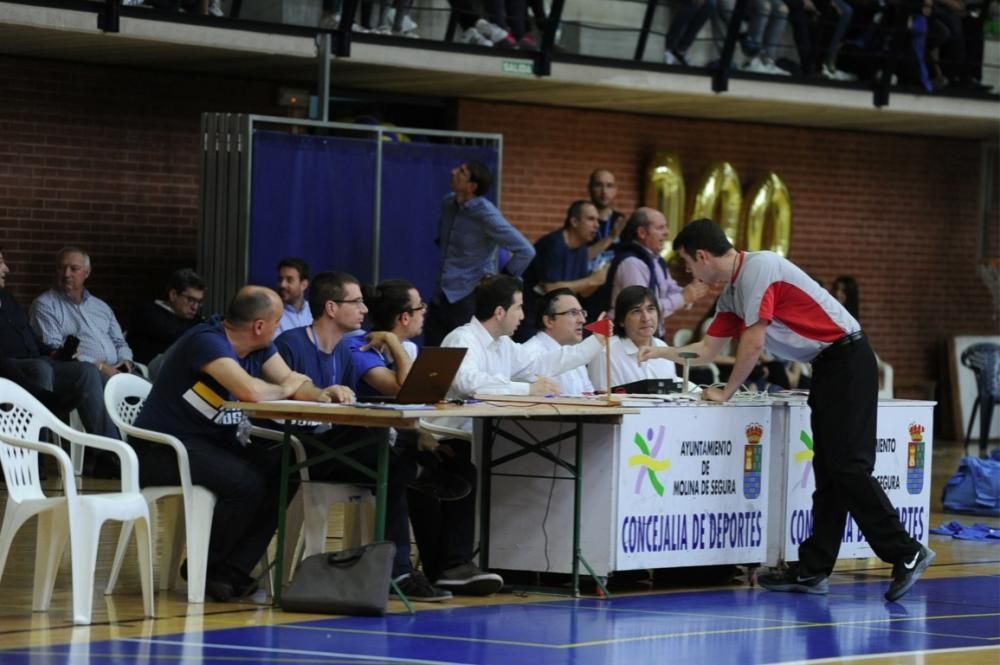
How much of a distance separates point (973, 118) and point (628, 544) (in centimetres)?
1021

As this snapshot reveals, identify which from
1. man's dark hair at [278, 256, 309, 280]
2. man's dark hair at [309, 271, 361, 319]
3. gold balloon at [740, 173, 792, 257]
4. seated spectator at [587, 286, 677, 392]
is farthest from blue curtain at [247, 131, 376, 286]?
gold balloon at [740, 173, 792, 257]

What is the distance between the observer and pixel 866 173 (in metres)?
18.8

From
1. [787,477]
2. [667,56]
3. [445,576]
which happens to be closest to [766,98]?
[667,56]

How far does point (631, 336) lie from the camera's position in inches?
389

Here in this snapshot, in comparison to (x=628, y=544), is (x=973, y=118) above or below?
above

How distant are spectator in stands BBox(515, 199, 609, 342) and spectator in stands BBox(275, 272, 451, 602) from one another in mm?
4317

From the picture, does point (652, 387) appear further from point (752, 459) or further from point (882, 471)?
point (882, 471)

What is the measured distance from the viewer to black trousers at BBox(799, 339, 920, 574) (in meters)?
8.58

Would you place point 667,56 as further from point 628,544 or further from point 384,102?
point 628,544

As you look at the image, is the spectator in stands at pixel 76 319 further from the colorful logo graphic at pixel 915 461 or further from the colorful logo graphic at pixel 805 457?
the colorful logo graphic at pixel 915 461

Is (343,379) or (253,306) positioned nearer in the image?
(253,306)

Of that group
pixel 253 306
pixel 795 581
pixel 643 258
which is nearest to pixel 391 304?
pixel 253 306

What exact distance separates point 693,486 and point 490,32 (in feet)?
21.0

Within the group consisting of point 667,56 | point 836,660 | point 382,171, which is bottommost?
point 836,660
